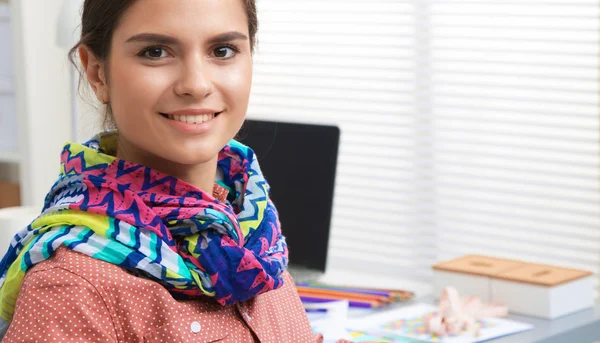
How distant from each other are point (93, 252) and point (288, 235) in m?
1.15

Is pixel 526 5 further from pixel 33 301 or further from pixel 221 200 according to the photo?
pixel 33 301

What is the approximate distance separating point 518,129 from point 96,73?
171cm

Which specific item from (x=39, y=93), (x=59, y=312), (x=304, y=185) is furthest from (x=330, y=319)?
(x=39, y=93)

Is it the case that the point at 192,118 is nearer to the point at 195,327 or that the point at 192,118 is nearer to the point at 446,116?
the point at 195,327

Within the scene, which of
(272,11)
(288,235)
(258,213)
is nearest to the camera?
(258,213)

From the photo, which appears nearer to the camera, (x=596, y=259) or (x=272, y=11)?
(x=596, y=259)

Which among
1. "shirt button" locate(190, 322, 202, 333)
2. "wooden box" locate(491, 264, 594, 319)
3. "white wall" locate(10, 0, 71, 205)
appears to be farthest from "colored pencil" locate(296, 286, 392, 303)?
"white wall" locate(10, 0, 71, 205)

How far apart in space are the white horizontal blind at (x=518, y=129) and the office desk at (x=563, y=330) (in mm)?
624

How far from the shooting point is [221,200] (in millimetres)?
1453

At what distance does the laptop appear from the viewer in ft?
7.36

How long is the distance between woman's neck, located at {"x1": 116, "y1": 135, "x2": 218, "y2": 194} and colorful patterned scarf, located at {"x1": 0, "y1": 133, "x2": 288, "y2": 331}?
4 cm

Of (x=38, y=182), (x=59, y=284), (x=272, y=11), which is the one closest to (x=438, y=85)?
(x=272, y=11)

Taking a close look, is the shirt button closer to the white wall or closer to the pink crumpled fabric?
the pink crumpled fabric

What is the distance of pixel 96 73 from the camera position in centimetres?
131
